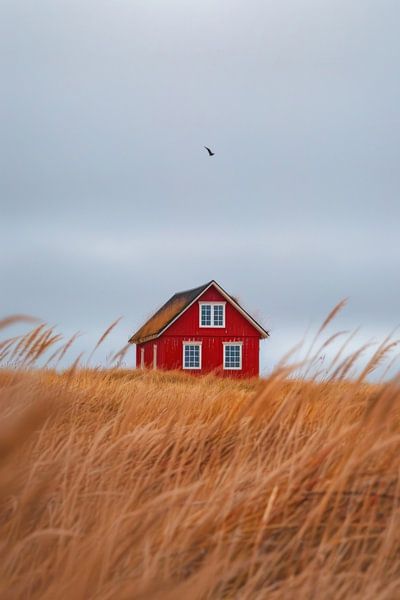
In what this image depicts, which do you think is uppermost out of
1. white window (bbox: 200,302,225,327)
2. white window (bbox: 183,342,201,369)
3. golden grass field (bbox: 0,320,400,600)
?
white window (bbox: 200,302,225,327)

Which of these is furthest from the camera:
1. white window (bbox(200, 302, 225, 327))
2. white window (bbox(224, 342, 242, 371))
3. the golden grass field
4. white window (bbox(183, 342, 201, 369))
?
white window (bbox(200, 302, 225, 327))

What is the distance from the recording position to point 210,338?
1284 inches

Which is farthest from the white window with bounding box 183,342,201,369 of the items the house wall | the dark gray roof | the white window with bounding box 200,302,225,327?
the dark gray roof

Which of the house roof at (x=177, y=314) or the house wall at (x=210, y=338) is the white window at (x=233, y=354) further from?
the house roof at (x=177, y=314)

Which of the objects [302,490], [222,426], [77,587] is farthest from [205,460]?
[77,587]

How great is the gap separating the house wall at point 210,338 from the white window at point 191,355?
0.15 metres

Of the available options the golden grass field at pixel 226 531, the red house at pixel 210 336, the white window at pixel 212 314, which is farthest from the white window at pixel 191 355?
the golden grass field at pixel 226 531

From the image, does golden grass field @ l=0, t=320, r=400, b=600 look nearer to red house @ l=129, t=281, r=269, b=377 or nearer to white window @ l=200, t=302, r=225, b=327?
red house @ l=129, t=281, r=269, b=377

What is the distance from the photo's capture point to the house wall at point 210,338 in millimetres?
32375

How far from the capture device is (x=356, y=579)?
2775 mm

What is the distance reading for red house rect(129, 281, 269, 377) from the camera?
1275 inches

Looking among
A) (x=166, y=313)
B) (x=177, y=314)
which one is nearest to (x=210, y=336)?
(x=177, y=314)

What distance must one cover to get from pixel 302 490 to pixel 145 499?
0.84m

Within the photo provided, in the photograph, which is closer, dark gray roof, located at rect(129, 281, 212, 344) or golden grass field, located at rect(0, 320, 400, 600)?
golden grass field, located at rect(0, 320, 400, 600)
